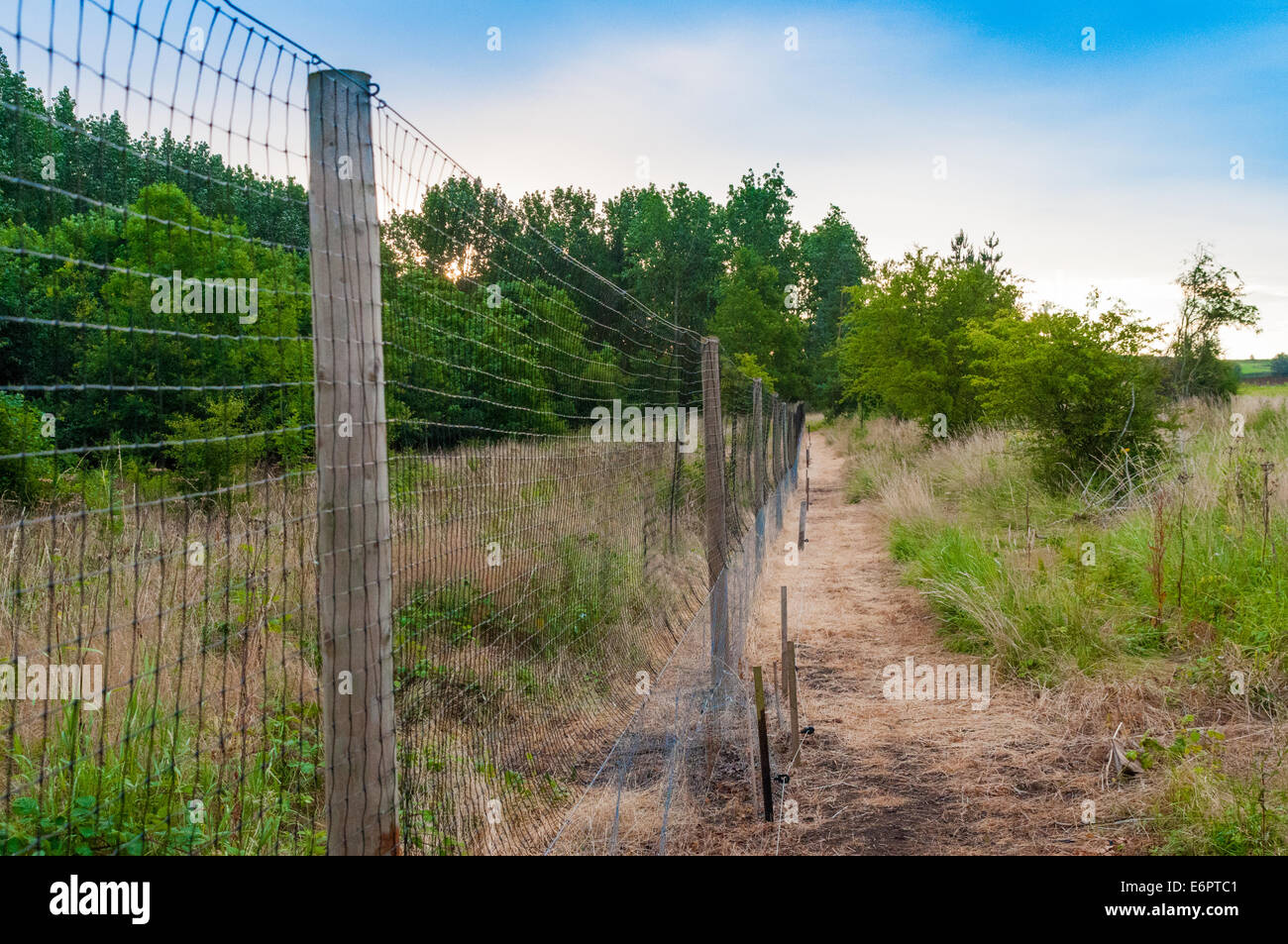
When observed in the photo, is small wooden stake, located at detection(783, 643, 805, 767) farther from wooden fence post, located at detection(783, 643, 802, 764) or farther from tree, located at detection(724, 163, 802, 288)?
tree, located at detection(724, 163, 802, 288)

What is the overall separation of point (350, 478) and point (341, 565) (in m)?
0.21

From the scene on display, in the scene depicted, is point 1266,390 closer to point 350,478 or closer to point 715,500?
point 715,500

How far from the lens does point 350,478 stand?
2215mm

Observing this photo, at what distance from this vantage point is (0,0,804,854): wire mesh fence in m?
2.21

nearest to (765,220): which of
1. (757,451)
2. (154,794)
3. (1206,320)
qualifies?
(1206,320)

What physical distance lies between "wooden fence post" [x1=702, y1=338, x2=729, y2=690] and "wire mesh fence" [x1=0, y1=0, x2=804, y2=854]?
0.02 m

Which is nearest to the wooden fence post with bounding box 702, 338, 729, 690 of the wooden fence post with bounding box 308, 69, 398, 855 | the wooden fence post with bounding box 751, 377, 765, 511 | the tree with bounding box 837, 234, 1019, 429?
the wooden fence post with bounding box 308, 69, 398, 855

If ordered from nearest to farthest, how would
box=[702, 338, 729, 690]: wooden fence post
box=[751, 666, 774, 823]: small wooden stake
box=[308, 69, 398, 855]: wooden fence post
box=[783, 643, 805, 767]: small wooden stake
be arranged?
1. box=[308, 69, 398, 855]: wooden fence post
2. box=[751, 666, 774, 823]: small wooden stake
3. box=[783, 643, 805, 767]: small wooden stake
4. box=[702, 338, 729, 690]: wooden fence post

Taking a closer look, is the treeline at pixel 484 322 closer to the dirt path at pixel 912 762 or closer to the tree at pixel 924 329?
the tree at pixel 924 329

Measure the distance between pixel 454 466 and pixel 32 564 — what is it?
2.79 metres

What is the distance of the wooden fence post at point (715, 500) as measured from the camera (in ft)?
18.1

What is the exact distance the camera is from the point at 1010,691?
5.47 m

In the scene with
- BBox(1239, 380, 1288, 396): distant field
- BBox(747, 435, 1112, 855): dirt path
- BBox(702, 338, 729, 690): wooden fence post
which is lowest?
BBox(747, 435, 1112, 855): dirt path

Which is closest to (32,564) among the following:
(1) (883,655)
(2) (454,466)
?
(2) (454,466)
